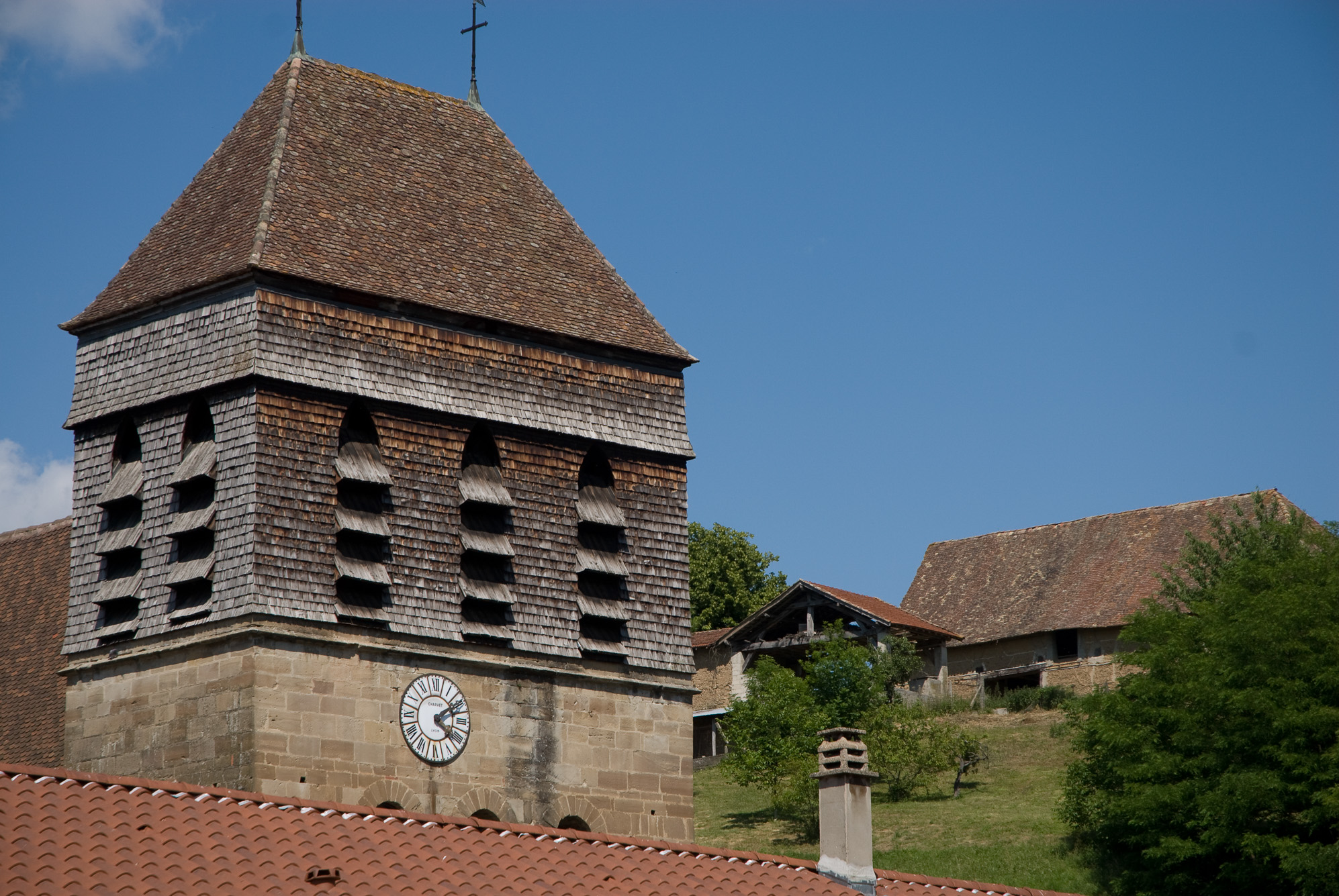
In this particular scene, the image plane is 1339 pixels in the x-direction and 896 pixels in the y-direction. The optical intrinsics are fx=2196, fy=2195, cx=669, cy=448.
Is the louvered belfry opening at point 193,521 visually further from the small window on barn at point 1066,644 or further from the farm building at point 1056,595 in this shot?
the small window on barn at point 1066,644

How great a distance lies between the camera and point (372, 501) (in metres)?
29.4

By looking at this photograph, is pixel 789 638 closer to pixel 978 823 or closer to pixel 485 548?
pixel 978 823

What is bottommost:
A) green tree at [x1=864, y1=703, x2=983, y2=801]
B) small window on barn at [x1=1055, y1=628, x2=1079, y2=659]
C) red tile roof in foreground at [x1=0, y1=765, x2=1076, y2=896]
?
red tile roof in foreground at [x1=0, y1=765, x2=1076, y2=896]

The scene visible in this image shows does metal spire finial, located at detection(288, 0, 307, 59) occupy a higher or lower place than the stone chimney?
higher

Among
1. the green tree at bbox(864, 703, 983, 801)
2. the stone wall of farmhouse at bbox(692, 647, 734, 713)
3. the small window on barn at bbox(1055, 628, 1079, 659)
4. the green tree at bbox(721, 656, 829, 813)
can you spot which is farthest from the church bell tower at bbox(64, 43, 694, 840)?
the stone wall of farmhouse at bbox(692, 647, 734, 713)

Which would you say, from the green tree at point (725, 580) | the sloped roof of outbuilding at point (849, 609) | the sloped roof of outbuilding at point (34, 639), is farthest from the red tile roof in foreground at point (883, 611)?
the sloped roof of outbuilding at point (34, 639)

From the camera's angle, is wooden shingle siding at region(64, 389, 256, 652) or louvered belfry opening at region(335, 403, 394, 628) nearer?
wooden shingle siding at region(64, 389, 256, 652)

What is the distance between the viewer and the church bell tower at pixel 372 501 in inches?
1111

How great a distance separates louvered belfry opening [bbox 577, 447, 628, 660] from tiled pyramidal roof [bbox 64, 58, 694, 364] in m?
2.09

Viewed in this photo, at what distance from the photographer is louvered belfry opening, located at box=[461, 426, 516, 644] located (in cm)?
2991

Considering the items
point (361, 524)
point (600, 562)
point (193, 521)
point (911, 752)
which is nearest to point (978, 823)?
point (911, 752)

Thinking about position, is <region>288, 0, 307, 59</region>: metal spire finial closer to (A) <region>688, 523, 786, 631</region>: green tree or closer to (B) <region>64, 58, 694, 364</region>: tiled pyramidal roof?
(B) <region>64, 58, 694, 364</region>: tiled pyramidal roof

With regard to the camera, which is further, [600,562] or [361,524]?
[600,562]

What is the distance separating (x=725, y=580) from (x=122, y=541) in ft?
160
